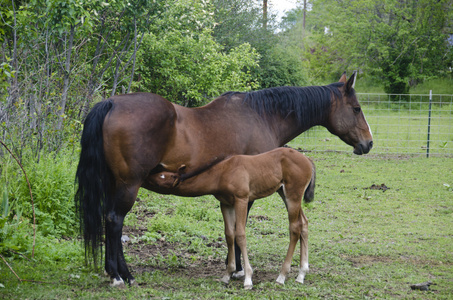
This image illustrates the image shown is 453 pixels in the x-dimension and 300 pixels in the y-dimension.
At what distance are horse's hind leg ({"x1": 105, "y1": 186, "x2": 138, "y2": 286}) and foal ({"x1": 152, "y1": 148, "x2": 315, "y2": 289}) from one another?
0.48 meters

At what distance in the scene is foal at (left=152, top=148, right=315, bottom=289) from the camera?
186 inches

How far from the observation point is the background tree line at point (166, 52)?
7.03 m

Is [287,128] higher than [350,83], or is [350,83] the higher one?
[350,83]

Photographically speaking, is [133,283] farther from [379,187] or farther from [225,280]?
[379,187]

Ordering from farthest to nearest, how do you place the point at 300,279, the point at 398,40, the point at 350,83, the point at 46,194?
1. the point at 398,40
2. the point at 46,194
3. the point at 350,83
4. the point at 300,279

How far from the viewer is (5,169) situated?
587 centimetres

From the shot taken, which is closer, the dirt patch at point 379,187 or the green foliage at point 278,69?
the dirt patch at point 379,187

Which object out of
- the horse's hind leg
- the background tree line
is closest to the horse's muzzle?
the horse's hind leg

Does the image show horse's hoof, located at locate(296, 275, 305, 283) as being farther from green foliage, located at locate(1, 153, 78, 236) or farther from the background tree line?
the background tree line

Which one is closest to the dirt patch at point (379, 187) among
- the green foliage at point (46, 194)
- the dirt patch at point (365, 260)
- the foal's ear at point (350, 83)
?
the dirt patch at point (365, 260)

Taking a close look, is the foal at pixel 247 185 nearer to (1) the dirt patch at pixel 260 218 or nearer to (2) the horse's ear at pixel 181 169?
(2) the horse's ear at pixel 181 169

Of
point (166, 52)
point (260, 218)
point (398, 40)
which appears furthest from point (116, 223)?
point (398, 40)

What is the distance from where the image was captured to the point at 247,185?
4.79m

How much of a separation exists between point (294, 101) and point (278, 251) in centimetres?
194
